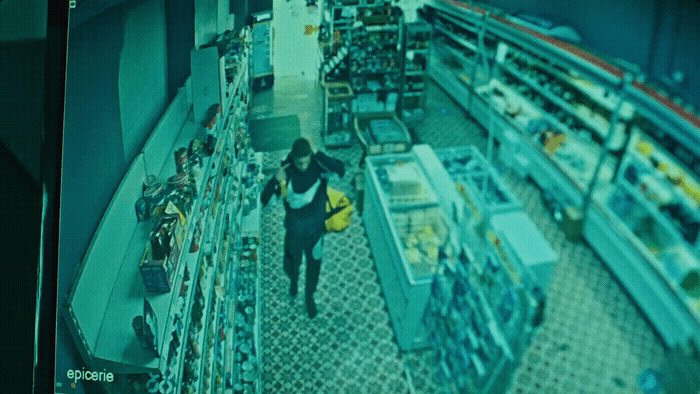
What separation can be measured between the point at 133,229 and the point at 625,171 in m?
4.19

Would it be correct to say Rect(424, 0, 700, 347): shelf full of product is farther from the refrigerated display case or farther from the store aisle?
the refrigerated display case

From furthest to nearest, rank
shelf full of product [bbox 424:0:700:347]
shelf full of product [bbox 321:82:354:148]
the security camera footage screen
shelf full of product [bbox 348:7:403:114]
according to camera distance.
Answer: shelf full of product [bbox 348:7:403:114] → shelf full of product [bbox 321:82:354:148] → shelf full of product [bbox 424:0:700:347] → the security camera footage screen

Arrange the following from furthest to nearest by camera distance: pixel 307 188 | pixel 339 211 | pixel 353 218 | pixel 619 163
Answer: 1. pixel 353 218
2. pixel 339 211
3. pixel 619 163
4. pixel 307 188

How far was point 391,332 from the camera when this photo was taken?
3879 mm

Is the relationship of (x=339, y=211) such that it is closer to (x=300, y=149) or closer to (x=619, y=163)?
(x=300, y=149)

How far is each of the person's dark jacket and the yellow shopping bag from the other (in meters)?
0.84

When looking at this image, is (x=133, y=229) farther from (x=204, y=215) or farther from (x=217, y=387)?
(x=217, y=387)

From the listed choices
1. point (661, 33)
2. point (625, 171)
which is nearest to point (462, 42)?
point (625, 171)

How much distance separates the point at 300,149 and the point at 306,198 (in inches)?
18.4

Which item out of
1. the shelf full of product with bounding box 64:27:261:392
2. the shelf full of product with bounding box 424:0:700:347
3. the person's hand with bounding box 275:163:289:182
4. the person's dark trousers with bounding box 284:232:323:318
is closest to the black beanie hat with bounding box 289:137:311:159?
the person's hand with bounding box 275:163:289:182

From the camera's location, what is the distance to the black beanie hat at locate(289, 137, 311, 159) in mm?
2809

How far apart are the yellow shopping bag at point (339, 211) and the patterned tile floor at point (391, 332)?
9.1 inches

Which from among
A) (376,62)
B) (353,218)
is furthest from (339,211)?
(376,62)

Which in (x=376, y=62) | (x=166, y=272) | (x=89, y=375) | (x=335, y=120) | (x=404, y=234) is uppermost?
(x=376, y=62)
